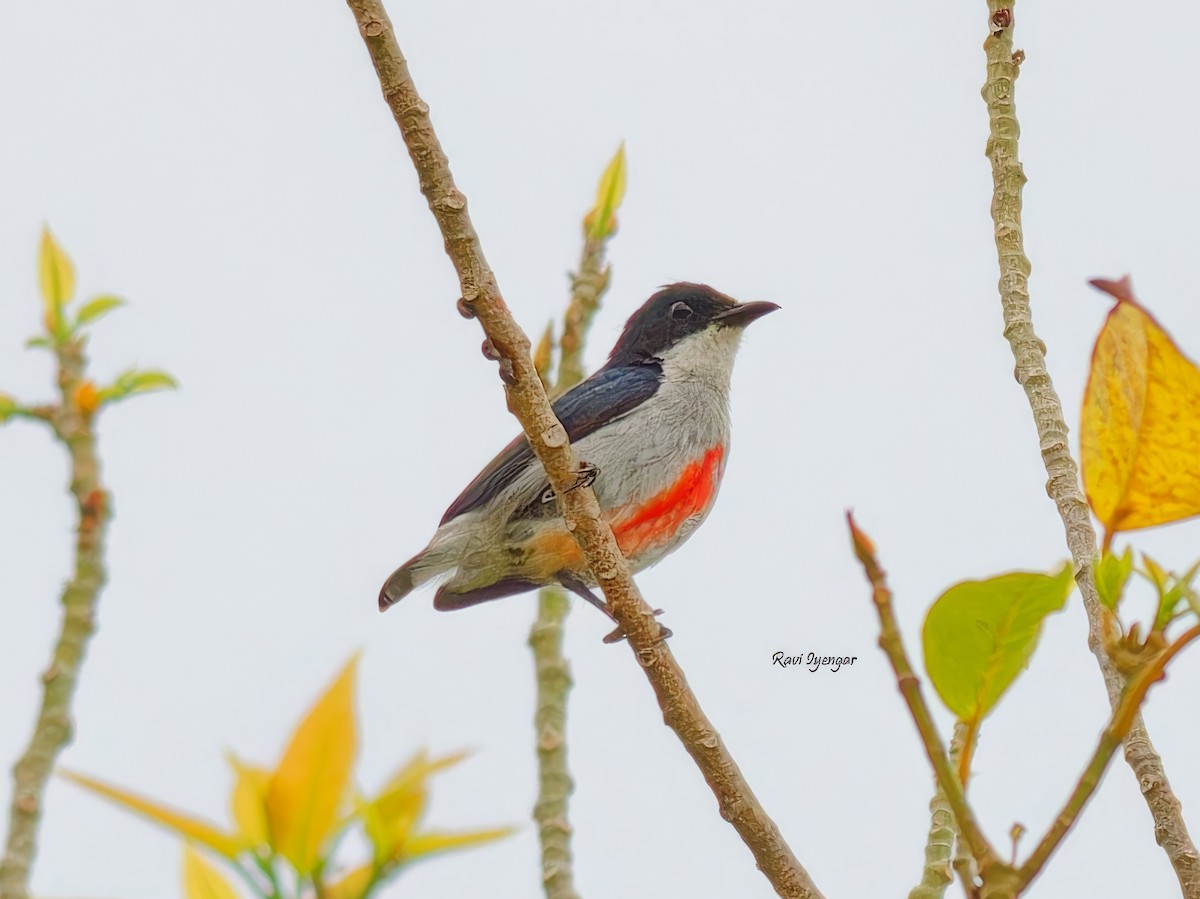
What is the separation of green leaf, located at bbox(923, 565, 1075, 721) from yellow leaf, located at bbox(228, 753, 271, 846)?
826 mm

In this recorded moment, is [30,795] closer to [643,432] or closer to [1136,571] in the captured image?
[1136,571]

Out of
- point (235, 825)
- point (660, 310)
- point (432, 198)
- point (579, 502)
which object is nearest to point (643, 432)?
point (660, 310)

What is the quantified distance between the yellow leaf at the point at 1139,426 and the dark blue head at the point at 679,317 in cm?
461

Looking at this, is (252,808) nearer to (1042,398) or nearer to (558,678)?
(1042,398)

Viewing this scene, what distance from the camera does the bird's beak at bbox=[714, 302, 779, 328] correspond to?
6.36 m

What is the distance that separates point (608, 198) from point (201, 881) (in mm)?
3821

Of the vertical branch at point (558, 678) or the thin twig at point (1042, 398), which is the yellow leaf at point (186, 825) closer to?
the thin twig at point (1042, 398)

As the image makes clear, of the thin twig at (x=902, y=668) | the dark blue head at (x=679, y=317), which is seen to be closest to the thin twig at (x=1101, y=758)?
the thin twig at (x=902, y=668)

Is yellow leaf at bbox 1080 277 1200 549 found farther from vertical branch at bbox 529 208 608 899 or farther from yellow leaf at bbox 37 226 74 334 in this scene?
yellow leaf at bbox 37 226 74 334

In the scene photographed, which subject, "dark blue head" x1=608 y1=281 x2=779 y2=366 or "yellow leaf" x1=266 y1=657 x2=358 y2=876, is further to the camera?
"dark blue head" x1=608 y1=281 x2=779 y2=366

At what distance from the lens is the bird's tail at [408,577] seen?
19.1 feet

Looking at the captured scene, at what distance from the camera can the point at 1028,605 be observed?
5.81 ft

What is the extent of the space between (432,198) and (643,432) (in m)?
2.84

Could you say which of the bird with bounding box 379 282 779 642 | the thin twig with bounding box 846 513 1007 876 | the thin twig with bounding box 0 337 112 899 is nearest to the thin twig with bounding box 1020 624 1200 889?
the thin twig with bounding box 846 513 1007 876
